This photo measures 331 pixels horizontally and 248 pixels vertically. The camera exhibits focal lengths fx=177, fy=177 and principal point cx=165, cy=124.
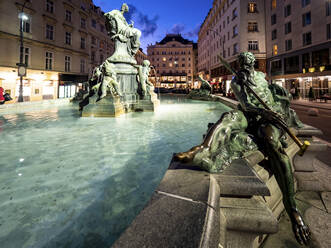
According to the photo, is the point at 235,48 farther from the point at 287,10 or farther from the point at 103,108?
the point at 103,108

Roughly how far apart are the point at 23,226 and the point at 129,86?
8.69 meters

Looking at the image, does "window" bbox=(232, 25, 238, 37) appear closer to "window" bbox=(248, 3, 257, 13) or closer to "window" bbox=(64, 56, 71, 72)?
"window" bbox=(248, 3, 257, 13)

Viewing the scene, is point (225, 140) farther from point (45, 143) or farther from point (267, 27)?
point (267, 27)

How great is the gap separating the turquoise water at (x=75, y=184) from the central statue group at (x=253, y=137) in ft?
3.00

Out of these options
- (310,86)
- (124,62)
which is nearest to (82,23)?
(124,62)

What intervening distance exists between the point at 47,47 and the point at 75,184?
29.7 meters

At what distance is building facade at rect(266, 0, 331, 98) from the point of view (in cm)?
2153

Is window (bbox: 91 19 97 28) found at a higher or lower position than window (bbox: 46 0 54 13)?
higher

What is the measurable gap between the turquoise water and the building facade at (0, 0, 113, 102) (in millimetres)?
23831

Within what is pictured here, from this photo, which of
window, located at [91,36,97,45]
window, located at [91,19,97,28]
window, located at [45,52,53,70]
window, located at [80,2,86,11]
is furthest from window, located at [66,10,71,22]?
window, located at [91,19,97,28]

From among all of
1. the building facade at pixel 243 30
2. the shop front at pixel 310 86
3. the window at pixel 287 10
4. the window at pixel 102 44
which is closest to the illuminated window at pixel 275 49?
the building facade at pixel 243 30

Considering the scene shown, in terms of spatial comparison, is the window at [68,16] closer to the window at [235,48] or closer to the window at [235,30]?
the window at [235,30]

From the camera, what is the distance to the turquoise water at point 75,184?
1.57 metres

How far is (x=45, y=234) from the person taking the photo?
154 centimetres
